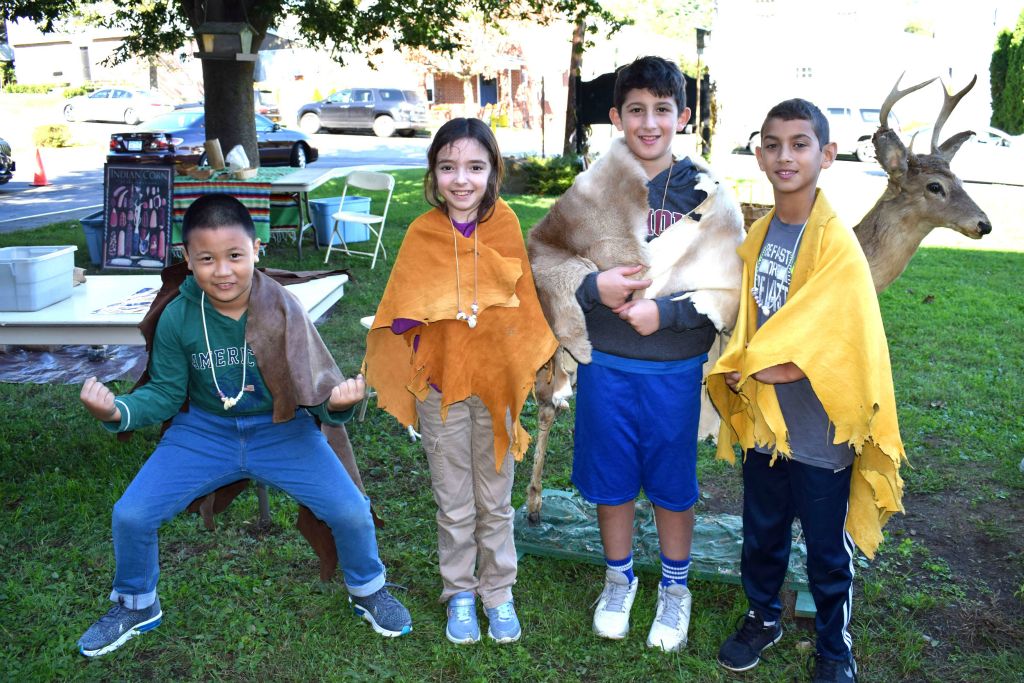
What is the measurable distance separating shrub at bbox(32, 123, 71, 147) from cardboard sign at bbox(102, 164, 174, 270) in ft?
58.8

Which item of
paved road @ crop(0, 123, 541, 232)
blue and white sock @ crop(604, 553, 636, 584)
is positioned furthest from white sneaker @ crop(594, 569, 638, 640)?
paved road @ crop(0, 123, 541, 232)

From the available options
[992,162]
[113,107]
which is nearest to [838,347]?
[992,162]

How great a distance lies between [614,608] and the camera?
10.3 feet

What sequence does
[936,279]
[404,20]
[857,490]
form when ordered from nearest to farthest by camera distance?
1. [857,490]
2. [936,279]
3. [404,20]

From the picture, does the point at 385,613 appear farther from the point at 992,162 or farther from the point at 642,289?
the point at 992,162

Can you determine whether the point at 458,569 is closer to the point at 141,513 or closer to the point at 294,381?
the point at 294,381

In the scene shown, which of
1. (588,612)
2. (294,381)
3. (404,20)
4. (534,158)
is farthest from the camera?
(534,158)

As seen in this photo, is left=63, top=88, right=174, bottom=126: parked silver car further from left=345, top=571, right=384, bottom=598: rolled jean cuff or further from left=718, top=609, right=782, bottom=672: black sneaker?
left=718, top=609, right=782, bottom=672: black sneaker

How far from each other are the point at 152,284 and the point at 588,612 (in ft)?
9.72

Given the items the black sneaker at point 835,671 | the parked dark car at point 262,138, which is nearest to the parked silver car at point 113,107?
the parked dark car at point 262,138

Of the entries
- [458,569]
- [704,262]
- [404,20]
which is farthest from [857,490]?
[404,20]

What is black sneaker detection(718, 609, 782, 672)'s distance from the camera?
9.68 ft

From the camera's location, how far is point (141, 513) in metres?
2.84

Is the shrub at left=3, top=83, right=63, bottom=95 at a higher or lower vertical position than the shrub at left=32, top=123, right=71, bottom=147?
higher
